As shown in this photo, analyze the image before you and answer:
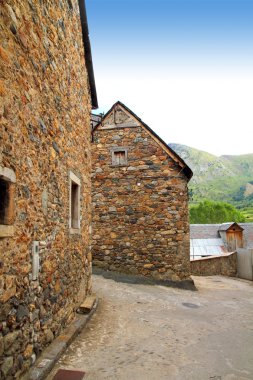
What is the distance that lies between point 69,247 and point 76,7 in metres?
4.97

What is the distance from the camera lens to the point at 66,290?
4.61 metres

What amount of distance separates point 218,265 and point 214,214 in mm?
43763

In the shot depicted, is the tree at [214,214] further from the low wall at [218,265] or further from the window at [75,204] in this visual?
the window at [75,204]

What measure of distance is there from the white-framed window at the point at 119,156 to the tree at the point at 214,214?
50778mm

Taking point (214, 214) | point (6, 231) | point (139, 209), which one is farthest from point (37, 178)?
point (214, 214)

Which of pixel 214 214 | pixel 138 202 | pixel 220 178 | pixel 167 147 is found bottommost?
pixel 138 202

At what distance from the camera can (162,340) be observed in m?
4.68

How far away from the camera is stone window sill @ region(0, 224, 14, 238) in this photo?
8.46 ft

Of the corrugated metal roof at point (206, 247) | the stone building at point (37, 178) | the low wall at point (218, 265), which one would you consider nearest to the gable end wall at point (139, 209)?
the stone building at point (37, 178)

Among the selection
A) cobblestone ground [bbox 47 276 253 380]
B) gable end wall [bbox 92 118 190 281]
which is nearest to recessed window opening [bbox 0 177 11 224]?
cobblestone ground [bbox 47 276 253 380]

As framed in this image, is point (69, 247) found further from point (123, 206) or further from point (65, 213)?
point (123, 206)

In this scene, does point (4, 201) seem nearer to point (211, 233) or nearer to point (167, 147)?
point (167, 147)

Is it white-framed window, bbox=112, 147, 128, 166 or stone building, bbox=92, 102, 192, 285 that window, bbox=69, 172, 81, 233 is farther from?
white-framed window, bbox=112, 147, 128, 166

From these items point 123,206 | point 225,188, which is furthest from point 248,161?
point 123,206
